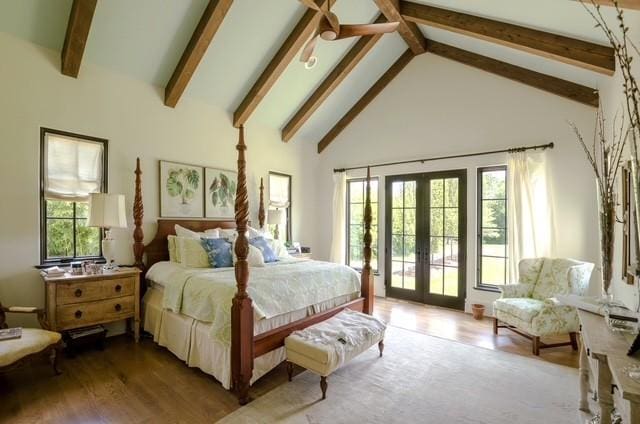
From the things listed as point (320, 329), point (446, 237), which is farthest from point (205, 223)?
point (446, 237)

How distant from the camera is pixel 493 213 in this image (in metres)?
4.56

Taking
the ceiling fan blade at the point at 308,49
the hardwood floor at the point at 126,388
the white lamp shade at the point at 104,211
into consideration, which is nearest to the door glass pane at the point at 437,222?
the hardwood floor at the point at 126,388

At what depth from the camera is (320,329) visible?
8.89 ft

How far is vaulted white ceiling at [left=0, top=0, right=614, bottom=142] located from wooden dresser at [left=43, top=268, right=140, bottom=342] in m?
2.45

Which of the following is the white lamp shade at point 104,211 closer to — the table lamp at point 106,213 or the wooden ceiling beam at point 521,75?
the table lamp at point 106,213

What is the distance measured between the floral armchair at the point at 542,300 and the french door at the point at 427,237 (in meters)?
1.04

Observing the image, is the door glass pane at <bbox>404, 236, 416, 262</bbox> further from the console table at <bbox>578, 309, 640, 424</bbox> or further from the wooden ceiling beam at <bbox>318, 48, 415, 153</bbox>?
the console table at <bbox>578, 309, 640, 424</bbox>

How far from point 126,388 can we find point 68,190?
7.25 ft

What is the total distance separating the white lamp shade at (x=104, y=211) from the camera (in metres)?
3.11

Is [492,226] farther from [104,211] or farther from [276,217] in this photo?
[104,211]

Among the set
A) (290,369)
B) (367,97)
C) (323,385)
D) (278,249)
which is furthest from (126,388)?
(367,97)

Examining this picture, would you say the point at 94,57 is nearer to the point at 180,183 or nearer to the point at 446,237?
the point at 180,183

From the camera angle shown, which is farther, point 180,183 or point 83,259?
point 180,183

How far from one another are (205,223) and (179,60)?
217cm
